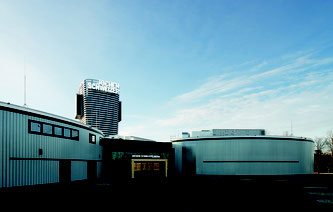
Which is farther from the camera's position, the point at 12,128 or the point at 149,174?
the point at 149,174

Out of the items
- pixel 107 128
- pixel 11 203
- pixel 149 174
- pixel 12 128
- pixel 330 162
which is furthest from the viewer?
pixel 107 128

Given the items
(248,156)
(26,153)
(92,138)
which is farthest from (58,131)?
(248,156)

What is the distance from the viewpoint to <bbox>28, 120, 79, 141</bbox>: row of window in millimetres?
23344

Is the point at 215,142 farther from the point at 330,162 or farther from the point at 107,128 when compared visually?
the point at 107,128

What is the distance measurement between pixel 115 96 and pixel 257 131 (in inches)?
5052

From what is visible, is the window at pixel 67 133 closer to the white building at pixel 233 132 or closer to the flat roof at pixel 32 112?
the flat roof at pixel 32 112

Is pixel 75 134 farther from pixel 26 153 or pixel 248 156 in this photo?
pixel 248 156

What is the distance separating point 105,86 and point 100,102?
11808mm

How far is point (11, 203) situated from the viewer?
53.1 feet

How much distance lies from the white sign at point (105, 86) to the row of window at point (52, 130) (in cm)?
12838

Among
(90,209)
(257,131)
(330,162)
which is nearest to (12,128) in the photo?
(90,209)

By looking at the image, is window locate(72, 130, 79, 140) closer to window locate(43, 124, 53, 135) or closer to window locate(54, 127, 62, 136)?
window locate(54, 127, 62, 136)

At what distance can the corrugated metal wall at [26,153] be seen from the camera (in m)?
20.2

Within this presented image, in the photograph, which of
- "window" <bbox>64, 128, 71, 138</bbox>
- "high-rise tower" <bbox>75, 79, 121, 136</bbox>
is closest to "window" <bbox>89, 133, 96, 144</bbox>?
"window" <bbox>64, 128, 71, 138</bbox>
